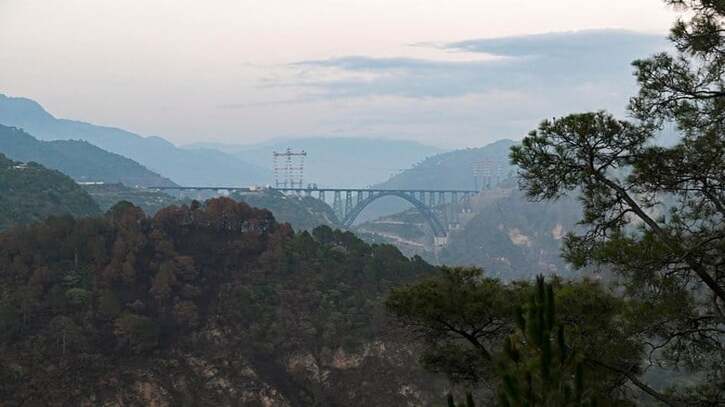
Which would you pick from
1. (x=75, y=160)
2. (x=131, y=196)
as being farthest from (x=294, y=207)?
(x=75, y=160)

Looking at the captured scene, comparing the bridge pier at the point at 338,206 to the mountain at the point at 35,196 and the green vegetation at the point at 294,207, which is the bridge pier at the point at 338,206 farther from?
the mountain at the point at 35,196

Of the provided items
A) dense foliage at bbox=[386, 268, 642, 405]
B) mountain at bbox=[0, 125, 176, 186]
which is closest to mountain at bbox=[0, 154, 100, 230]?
dense foliage at bbox=[386, 268, 642, 405]

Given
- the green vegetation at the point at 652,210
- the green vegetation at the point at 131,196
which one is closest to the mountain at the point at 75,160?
the green vegetation at the point at 131,196

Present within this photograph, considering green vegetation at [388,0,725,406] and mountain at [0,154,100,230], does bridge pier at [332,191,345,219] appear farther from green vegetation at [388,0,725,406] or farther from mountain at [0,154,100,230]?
green vegetation at [388,0,725,406]

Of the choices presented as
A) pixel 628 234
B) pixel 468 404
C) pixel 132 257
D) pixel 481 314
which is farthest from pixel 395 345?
pixel 468 404

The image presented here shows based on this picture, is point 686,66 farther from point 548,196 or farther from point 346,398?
point 346,398

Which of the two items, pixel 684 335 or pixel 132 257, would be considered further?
pixel 132 257
